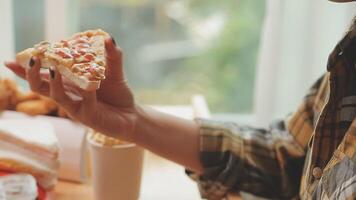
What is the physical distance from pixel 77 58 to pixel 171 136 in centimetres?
30

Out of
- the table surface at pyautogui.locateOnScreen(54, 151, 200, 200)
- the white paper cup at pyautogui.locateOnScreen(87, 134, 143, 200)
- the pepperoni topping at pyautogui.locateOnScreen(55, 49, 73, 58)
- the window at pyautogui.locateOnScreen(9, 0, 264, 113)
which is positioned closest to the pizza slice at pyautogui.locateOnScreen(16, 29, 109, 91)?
the pepperoni topping at pyautogui.locateOnScreen(55, 49, 73, 58)

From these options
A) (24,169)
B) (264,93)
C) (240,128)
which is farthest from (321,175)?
(264,93)

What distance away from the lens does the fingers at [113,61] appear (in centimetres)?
91

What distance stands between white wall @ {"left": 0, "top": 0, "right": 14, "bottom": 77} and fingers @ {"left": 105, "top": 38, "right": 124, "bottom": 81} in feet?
2.14

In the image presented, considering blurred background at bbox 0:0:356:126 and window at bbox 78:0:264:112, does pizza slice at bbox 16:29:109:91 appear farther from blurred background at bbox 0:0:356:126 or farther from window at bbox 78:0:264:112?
window at bbox 78:0:264:112

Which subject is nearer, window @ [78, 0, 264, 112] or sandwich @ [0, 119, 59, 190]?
sandwich @ [0, 119, 59, 190]

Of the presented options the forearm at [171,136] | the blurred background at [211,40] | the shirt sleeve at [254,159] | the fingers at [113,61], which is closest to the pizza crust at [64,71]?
the fingers at [113,61]

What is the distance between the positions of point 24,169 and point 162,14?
0.88 m

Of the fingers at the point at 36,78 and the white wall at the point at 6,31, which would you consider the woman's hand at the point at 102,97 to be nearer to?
the fingers at the point at 36,78

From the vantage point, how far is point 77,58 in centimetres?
84

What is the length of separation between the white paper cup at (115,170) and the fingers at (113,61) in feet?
0.40

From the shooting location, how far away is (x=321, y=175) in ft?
2.82

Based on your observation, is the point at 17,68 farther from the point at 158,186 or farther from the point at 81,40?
the point at 158,186

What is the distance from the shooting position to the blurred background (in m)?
1.55
